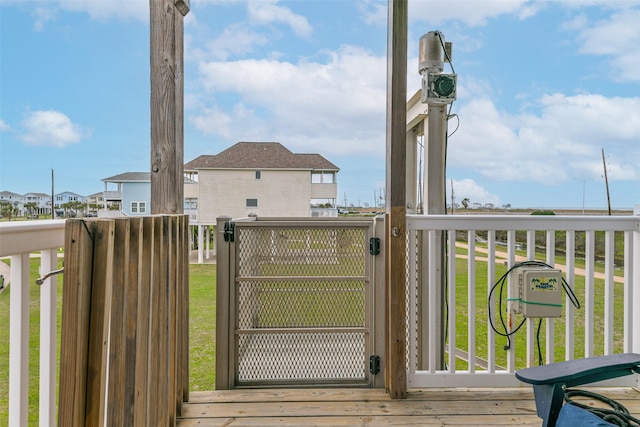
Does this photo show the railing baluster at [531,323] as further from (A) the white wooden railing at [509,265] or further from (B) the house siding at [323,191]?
(B) the house siding at [323,191]

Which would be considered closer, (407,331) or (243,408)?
(243,408)

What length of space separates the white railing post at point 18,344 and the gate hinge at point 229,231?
127 centimetres

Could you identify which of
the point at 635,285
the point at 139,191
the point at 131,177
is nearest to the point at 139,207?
the point at 139,191

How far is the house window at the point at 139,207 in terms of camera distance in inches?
72.6

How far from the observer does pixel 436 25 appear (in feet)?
10.8

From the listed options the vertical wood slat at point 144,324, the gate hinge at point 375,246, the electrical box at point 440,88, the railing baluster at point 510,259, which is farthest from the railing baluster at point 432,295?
the vertical wood slat at point 144,324

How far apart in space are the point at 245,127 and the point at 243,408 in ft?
8.26

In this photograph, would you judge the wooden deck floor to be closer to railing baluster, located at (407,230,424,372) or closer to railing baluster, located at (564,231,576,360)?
railing baluster, located at (407,230,424,372)

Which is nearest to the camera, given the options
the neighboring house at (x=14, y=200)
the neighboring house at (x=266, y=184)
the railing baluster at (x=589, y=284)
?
the neighboring house at (x=14, y=200)

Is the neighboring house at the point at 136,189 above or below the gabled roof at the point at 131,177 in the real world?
below

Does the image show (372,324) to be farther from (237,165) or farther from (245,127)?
(245,127)

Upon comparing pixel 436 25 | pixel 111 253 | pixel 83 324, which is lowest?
pixel 83 324

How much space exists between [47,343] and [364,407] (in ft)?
5.17

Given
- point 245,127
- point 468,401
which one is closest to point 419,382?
point 468,401
